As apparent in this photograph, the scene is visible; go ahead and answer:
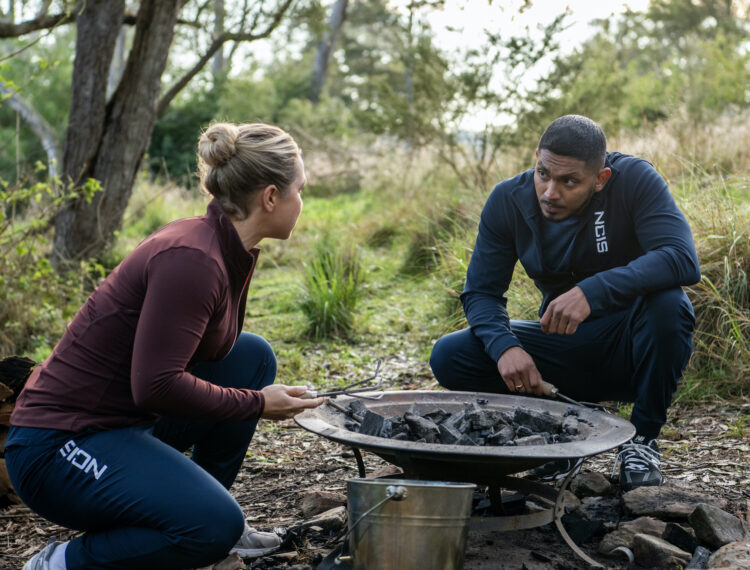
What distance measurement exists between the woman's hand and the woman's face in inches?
20.5

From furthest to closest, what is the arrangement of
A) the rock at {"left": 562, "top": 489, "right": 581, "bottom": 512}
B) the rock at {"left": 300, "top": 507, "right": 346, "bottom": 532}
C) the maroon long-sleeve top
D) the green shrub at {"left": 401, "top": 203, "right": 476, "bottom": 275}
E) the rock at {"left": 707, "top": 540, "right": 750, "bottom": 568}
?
the green shrub at {"left": 401, "top": 203, "right": 476, "bottom": 275}
the rock at {"left": 562, "top": 489, "right": 581, "bottom": 512}
the rock at {"left": 300, "top": 507, "right": 346, "bottom": 532}
the rock at {"left": 707, "top": 540, "right": 750, "bottom": 568}
the maroon long-sleeve top

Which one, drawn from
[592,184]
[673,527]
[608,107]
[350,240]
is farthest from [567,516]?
[608,107]

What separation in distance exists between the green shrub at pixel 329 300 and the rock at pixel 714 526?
4052mm

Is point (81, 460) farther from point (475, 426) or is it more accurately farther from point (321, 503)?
point (475, 426)

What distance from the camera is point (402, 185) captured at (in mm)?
11078

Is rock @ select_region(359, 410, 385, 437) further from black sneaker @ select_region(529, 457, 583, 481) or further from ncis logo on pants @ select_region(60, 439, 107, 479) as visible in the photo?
black sneaker @ select_region(529, 457, 583, 481)

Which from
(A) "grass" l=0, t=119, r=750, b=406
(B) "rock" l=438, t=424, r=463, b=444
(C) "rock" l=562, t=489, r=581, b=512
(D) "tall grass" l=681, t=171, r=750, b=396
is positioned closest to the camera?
(B) "rock" l=438, t=424, r=463, b=444

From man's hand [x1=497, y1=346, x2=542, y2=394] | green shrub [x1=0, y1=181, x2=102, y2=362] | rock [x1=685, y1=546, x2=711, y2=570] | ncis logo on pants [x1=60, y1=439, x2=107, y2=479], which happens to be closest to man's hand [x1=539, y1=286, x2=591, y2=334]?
man's hand [x1=497, y1=346, x2=542, y2=394]

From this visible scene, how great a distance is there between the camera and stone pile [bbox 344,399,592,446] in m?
2.57

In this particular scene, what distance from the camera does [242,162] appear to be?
2.42 metres

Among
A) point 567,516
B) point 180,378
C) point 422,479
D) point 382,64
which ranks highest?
point 382,64

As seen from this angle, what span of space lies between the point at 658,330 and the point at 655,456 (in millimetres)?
537

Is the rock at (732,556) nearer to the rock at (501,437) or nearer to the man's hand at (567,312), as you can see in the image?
the rock at (501,437)

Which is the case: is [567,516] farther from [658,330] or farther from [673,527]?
[658,330]
